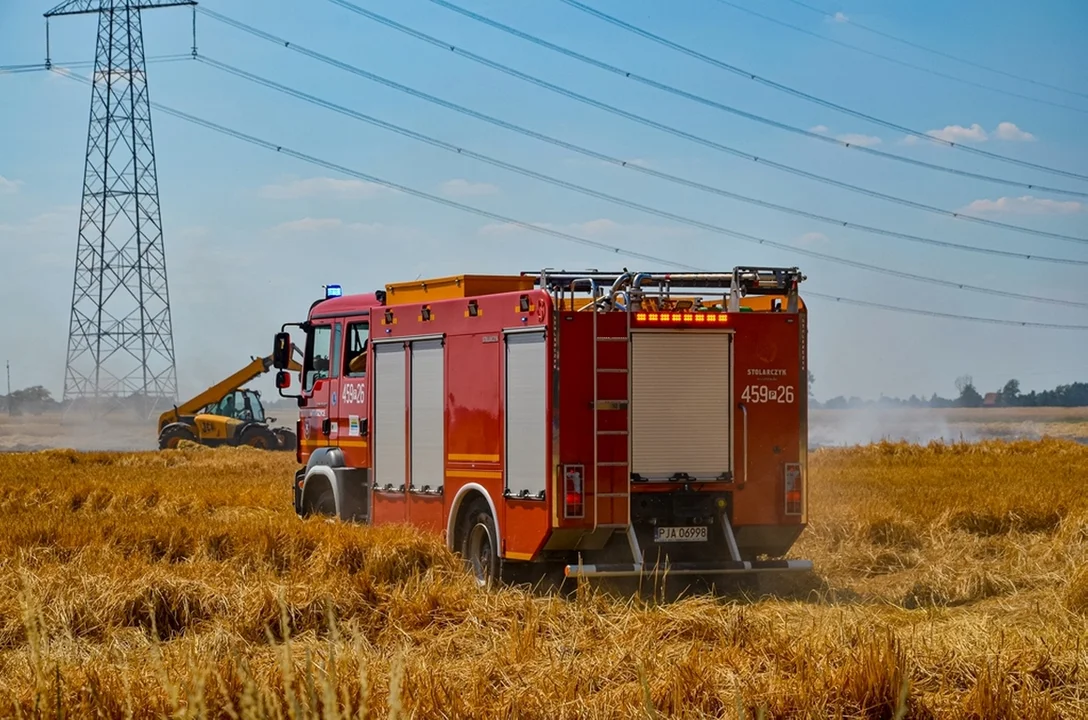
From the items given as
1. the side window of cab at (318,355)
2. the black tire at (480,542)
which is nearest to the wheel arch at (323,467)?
the side window of cab at (318,355)

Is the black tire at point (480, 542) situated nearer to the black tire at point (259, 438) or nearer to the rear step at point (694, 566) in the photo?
the rear step at point (694, 566)

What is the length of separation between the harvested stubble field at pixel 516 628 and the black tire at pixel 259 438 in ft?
105

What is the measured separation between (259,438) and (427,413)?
35.3 metres

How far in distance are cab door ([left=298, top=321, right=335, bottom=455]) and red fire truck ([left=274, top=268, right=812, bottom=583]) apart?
2.37 metres

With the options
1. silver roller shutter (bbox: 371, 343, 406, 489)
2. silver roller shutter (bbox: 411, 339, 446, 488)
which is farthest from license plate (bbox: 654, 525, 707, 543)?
silver roller shutter (bbox: 371, 343, 406, 489)

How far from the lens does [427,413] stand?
48.5ft

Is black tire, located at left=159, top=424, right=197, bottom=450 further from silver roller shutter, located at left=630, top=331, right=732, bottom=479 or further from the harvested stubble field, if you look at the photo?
silver roller shutter, located at left=630, top=331, right=732, bottom=479

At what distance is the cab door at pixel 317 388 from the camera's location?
1716 centimetres

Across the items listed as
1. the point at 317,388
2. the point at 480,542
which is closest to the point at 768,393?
the point at 480,542

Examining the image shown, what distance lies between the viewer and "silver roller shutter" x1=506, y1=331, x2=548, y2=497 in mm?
12727

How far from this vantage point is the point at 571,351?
12742 mm

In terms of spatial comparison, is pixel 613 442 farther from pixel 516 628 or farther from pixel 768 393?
pixel 516 628

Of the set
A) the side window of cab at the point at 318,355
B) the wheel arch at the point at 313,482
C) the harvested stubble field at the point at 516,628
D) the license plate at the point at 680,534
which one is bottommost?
the harvested stubble field at the point at 516,628

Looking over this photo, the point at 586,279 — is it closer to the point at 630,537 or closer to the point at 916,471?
the point at 630,537
